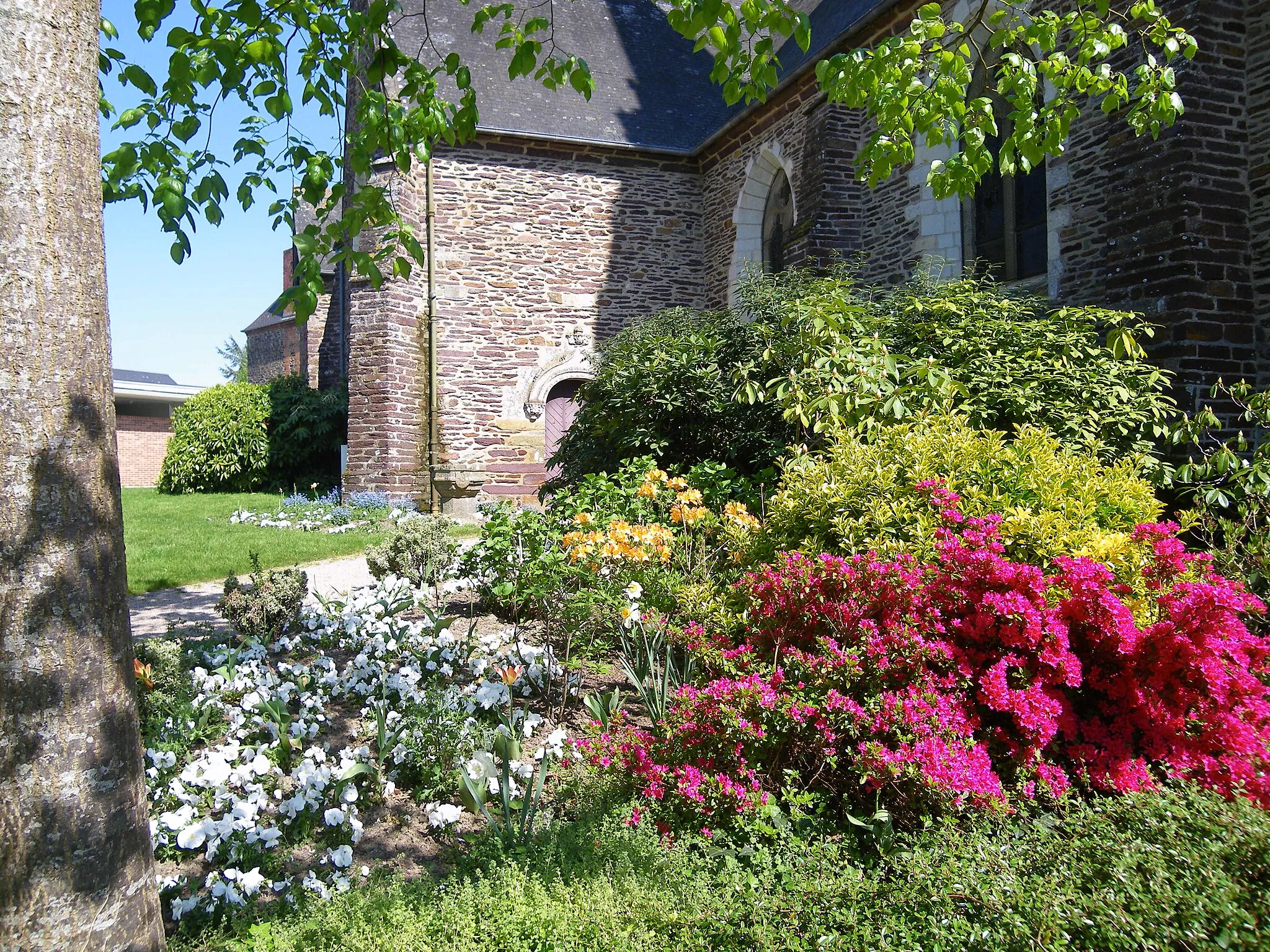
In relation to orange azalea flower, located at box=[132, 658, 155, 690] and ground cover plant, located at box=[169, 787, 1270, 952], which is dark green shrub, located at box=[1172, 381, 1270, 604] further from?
orange azalea flower, located at box=[132, 658, 155, 690]

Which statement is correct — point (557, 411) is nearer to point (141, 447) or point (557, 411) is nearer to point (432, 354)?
point (432, 354)

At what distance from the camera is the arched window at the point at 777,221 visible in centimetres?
1237

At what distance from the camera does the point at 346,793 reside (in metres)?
2.72

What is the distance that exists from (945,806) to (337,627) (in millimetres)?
3304

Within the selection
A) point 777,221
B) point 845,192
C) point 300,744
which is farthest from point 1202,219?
point 300,744

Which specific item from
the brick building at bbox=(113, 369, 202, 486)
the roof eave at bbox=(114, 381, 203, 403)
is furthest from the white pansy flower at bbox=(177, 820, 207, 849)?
the roof eave at bbox=(114, 381, 203, 403)

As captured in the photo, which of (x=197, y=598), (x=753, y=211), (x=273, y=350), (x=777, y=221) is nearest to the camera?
(x=197, y=598)

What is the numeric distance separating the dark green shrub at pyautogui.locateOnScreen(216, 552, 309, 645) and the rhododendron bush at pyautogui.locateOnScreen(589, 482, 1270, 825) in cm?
227

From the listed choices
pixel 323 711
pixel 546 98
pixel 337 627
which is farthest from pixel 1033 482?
pixel 546 98

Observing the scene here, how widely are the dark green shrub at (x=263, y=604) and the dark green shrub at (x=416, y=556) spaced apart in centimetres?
91

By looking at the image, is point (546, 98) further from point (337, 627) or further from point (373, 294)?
point (337, 627)

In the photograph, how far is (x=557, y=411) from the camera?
44.7ft

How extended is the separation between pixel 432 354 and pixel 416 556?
Answer: 763cm

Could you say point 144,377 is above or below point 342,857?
above
